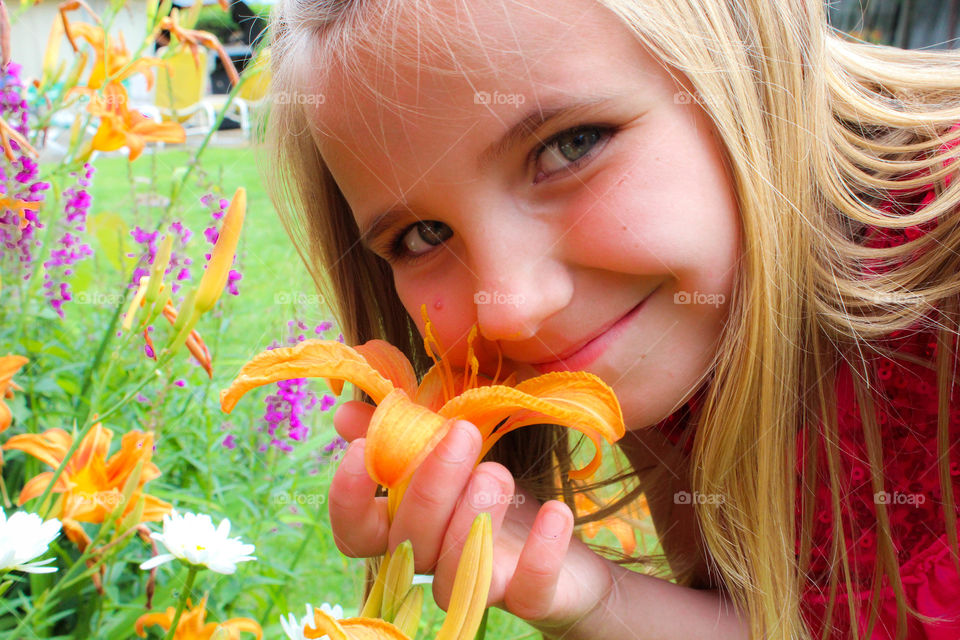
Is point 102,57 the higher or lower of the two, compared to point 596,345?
higher

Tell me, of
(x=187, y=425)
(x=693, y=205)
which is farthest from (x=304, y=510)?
(x=693, y=205)

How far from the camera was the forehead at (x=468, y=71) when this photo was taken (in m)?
0.75

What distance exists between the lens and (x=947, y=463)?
0.91 m

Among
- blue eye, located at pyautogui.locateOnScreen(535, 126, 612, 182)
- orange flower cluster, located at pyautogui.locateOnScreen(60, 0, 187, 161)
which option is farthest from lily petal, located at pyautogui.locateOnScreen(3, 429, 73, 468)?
blue eye, located at pyautogui.locateOnScreen(535, 126, 612, 182)

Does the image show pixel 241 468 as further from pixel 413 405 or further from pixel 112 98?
pixel 413 405

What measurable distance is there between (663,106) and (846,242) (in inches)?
11.8

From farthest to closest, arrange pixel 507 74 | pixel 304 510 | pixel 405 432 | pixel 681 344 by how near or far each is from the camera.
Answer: pixel 304 510 → pixel 681 344 → pixel 507 74 → pixel 405 432

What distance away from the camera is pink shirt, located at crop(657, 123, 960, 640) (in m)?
0.94

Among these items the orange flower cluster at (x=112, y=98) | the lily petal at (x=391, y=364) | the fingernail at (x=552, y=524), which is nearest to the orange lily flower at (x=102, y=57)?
the orange flower cluster at (x=112, y=98)

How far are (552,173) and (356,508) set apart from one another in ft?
1.16

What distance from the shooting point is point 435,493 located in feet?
2.19

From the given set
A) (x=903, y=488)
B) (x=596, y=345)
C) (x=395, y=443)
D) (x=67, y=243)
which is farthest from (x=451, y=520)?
(x=67, y=243)

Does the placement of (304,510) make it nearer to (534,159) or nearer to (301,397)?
(301,397)

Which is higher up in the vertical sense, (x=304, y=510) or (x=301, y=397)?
(x=301, y=397)
